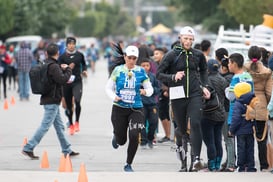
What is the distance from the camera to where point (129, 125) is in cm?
1209

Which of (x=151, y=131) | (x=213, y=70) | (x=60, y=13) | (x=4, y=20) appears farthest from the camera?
(x=60, y=13)

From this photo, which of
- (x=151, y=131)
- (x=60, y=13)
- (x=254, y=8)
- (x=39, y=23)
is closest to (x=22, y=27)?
(x=39, y=23)

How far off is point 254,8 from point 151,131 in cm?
1911

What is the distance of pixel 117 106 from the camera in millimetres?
12188

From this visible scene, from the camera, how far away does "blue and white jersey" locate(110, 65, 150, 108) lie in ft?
39.8

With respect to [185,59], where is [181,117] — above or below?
below

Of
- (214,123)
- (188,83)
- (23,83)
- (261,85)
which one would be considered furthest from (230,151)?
(23,83)

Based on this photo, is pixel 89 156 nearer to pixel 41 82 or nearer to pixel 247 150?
pixel 41 82

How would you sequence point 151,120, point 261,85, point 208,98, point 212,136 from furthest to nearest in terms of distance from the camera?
point 151,120
point 212,136
point 261,85
point 208,98

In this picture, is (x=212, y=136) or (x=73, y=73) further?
(x=73, y=73)

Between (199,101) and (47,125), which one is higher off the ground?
(199,101)

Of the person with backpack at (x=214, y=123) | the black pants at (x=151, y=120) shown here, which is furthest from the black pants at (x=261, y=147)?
the black pants at (x=151, y=120)

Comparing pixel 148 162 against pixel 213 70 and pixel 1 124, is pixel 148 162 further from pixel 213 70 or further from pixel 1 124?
pixel 1 124

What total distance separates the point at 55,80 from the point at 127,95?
5.82 feet
